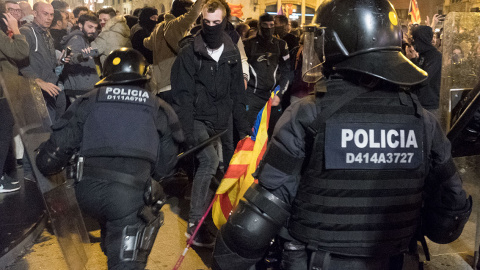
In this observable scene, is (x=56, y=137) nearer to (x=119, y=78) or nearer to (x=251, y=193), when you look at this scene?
(x=119, y=78)

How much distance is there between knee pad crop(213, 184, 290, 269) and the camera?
6.83 feet

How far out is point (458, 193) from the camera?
7.46 ft

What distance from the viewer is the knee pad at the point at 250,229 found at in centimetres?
208

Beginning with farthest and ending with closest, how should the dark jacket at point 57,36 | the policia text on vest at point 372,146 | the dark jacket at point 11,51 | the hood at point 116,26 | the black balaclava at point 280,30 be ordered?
the black balaclava at point 280,30
the dark jacket at point 57,36
the hood at point 116,26
the dark jacket at point 11,51
the policia text on vest at point 372,146

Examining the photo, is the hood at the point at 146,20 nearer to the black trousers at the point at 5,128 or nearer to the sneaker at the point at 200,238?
the black trousers at the point at 5,128

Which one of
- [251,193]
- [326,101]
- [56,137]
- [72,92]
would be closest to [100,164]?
[56,137]

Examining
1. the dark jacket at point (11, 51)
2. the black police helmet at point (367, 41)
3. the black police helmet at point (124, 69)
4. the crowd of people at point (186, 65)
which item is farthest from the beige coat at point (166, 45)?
the black police helmet at point (367, 41)

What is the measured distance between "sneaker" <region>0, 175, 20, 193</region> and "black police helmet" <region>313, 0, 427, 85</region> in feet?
17.1

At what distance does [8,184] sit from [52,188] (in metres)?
2.66

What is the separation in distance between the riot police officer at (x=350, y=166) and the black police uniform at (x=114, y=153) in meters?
1.19

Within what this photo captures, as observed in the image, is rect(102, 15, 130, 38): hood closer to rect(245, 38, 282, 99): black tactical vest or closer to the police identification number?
rect(245, 38, 282, 99): black tactical vest

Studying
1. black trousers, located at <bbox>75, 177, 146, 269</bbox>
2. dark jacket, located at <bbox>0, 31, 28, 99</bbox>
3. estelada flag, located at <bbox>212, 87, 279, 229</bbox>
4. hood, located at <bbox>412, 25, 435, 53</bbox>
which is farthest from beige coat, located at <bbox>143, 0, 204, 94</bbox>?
hood, located at <bbox>412, 25, 435, 53</bbox>

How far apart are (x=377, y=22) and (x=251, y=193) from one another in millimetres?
955

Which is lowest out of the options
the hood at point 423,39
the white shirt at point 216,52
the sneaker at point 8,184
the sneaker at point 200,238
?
the sneaker at point 8,184
